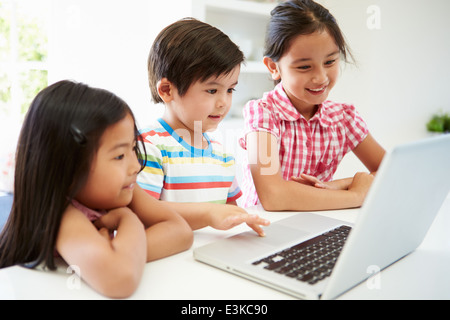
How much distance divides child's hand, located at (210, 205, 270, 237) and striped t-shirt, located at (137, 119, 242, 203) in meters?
0.27

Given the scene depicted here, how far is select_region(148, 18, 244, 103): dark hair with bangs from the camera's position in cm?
123

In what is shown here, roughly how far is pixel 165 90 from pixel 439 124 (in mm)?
3280

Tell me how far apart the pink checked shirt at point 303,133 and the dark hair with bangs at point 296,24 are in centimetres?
16

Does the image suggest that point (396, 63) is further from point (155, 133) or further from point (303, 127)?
point (155, 133)

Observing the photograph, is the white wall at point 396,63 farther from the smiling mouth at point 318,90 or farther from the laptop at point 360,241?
the laptop at point 360,241

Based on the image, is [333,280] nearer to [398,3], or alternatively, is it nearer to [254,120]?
[254,120]

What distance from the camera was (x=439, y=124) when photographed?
12.9 feet

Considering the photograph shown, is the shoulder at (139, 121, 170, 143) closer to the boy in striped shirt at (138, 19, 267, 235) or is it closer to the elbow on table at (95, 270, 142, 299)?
the boy in striped shirt at (138, 19, 267, 235)

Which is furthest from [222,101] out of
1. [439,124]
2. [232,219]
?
[439,124]

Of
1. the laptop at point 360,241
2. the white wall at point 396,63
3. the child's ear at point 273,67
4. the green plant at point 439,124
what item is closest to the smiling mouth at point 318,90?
the child's ear at point 273,67

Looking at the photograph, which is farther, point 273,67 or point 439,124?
point 439,124

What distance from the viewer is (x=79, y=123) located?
75cm

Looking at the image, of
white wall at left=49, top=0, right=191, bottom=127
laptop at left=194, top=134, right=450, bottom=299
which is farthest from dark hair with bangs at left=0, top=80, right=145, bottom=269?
white wall at left=49, top=0, right=191, bottom=127
